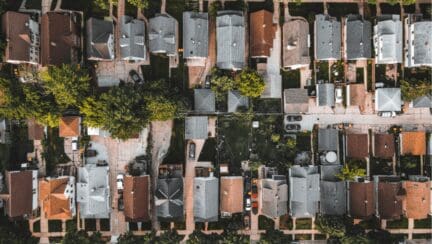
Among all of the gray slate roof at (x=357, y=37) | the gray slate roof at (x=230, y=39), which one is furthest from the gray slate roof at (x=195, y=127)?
the gray slate roof at (x=357, y=37)

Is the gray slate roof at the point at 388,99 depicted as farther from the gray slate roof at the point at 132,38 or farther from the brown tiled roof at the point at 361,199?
the gray slate roof at the point at 132,38

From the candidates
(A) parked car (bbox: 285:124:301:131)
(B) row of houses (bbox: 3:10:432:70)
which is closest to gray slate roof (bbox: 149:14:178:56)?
(B) row of houses (bbox: 3:10:432:70)

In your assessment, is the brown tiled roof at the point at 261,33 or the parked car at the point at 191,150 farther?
the parked car at the point at 191,150

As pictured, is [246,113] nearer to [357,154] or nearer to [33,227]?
[357,154]

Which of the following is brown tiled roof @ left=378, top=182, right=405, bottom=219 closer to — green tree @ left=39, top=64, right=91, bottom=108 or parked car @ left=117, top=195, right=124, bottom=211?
parked car @ left=117, top=195, right=124, bottom=211

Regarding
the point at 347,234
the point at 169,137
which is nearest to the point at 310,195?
the point at 347,234

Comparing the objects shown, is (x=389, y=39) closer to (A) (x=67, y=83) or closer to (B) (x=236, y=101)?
(B) (x=236, y=101)
